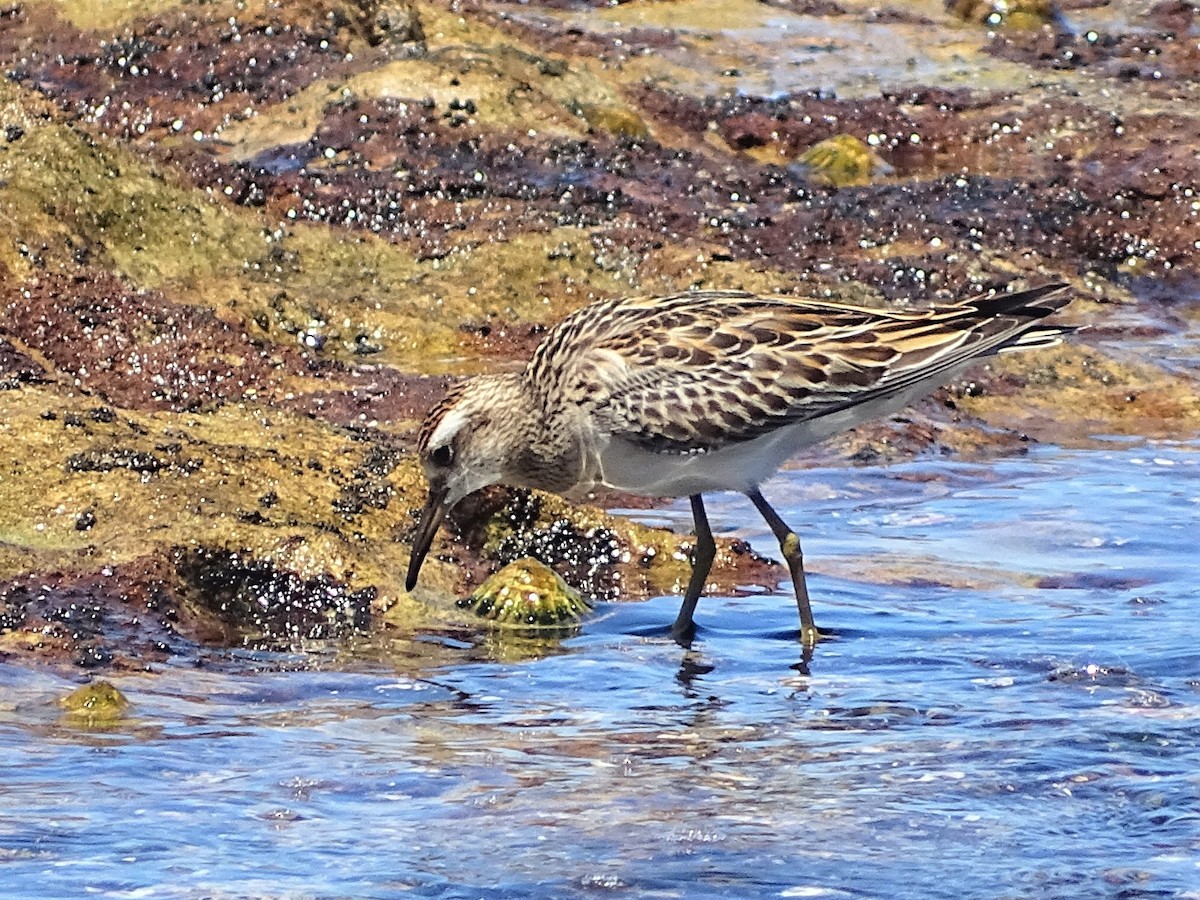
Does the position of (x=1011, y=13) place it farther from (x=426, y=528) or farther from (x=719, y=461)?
(x=426, y=528)

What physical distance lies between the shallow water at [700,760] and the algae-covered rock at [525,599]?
0.49 feet

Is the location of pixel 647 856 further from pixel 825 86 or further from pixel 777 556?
pixel 825 86

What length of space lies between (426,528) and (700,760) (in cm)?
191

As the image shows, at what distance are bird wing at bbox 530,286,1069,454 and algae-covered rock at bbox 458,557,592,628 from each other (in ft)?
2.01

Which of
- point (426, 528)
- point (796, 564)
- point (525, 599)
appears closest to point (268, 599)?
point (426, 528)

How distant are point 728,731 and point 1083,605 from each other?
6.93 feet

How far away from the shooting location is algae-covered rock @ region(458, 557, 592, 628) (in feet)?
24.8

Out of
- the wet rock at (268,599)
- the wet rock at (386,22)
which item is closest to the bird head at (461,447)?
the wet rock at (268,599)

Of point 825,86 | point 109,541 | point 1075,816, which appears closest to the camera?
point 1075,816

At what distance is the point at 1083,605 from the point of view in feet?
26.0

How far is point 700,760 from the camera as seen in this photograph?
6.05m

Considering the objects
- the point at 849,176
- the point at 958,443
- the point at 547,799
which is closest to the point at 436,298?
the point at 958,443

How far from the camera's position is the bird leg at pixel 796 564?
7.63 metres

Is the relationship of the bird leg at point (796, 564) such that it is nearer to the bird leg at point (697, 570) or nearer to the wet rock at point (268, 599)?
the bird leg at point (697, 570)
